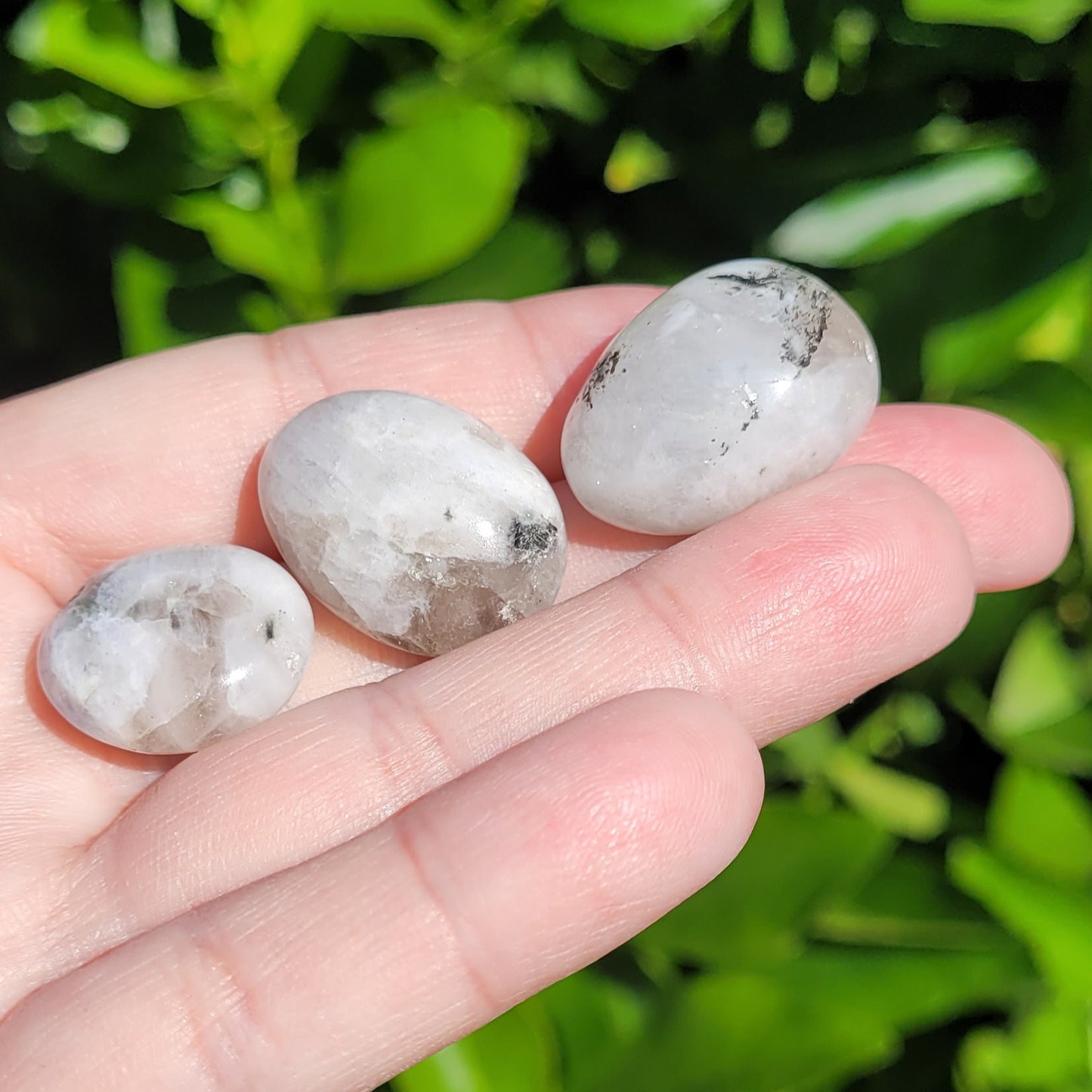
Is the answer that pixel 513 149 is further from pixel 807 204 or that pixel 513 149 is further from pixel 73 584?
pixel 73 584

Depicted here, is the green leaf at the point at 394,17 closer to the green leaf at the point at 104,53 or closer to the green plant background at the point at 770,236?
the green plant background at the point at 770,236

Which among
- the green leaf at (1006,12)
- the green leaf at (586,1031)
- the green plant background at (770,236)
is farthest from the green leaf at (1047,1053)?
the green leaf at (1006,12)

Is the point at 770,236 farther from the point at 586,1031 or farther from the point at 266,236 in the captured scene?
the point at 586,1031

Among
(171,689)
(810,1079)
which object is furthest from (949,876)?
(171,689)

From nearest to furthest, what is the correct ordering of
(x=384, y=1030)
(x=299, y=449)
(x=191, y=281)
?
(x=384, y=1030)
(x=299, y=449)
(x=191, y=281)

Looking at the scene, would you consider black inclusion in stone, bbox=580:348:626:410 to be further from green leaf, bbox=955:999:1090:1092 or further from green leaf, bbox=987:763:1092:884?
green leaf, bbox=955:999:1090:1092

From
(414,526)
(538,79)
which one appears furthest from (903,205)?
(414,526)
